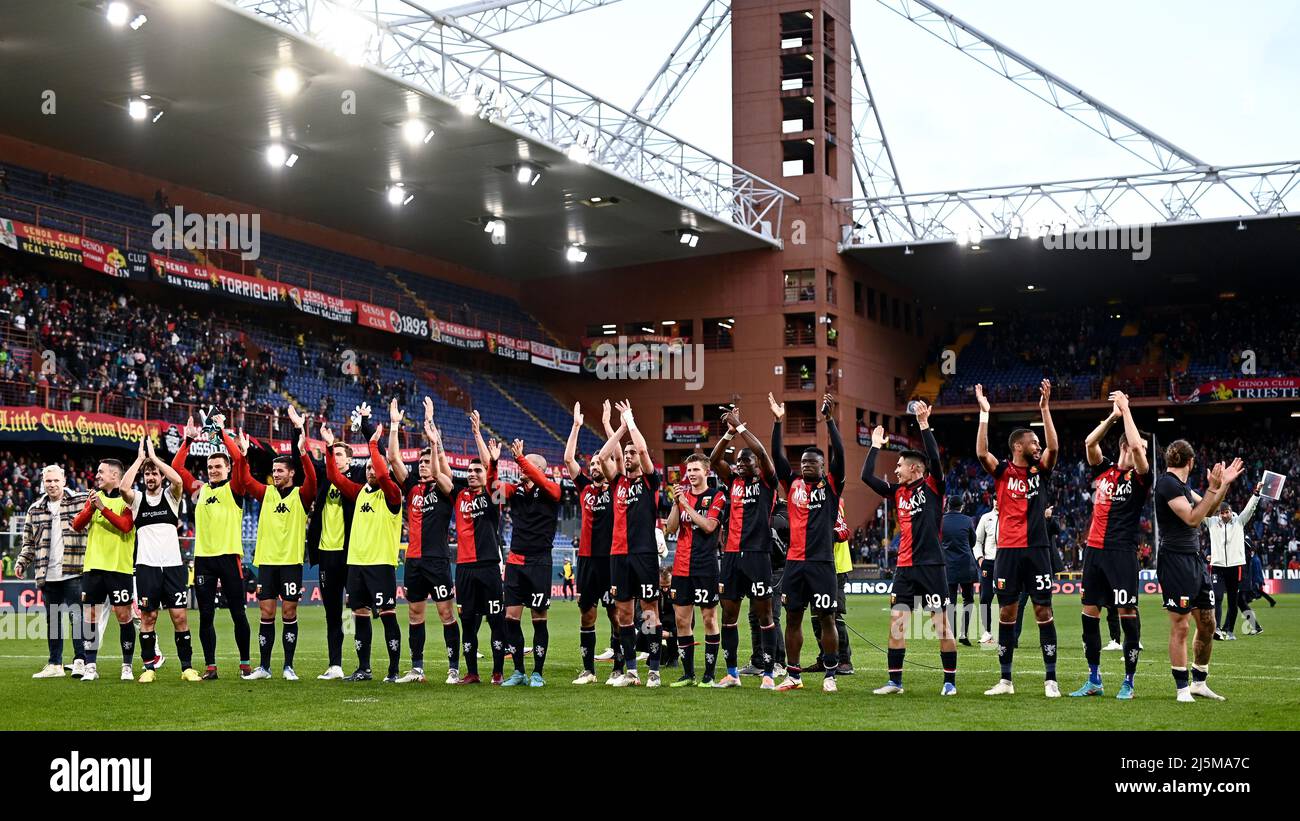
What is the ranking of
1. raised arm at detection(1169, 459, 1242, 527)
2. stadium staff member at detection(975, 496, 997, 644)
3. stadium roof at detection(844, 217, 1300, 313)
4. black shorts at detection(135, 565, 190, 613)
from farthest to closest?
stadium roof at detection(844, 217, 1300, 313), stadium staff member at detection(975, 496, 997, 644), black shorts at detection(135, 565, 190, 613), raised arm at detection(1169, 459, 1242, 527)

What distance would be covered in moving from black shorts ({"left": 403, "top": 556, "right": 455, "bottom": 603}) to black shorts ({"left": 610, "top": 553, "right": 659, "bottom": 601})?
172 centimetres

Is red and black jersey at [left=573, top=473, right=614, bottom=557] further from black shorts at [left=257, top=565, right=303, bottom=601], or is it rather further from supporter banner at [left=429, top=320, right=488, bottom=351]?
supporter banner at [left=429, top=320, right=488, bottom=351]

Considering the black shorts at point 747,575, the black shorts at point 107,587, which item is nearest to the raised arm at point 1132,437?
the black shorts at point 747,575

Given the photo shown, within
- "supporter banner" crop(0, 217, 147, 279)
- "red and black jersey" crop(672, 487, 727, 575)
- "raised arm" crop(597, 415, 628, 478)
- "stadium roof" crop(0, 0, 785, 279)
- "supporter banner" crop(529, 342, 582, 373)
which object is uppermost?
"stadium roof" crop(0, 0, 785, 279)

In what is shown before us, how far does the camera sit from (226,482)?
14.6 meters

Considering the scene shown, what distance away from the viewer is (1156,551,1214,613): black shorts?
1184cm

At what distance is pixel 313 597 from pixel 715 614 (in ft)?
74.9

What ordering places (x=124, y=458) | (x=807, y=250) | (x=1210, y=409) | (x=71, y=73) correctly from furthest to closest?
(x=1210, y=409) → (x=807, y=250) → (x=124, y=458) → (x=71, y=73)

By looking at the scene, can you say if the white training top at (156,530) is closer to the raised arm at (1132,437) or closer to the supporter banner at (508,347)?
the raised arm at (1132,437)

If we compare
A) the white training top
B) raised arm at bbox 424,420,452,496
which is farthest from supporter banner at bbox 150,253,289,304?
raised arm at bbox 424,420,452,496

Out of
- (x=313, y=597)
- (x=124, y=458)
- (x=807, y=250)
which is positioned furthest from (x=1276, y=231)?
(x=124, y=458)

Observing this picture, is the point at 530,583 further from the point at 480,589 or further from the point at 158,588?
the point at 158,588

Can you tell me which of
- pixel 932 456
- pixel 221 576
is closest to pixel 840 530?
pixel 932 456
